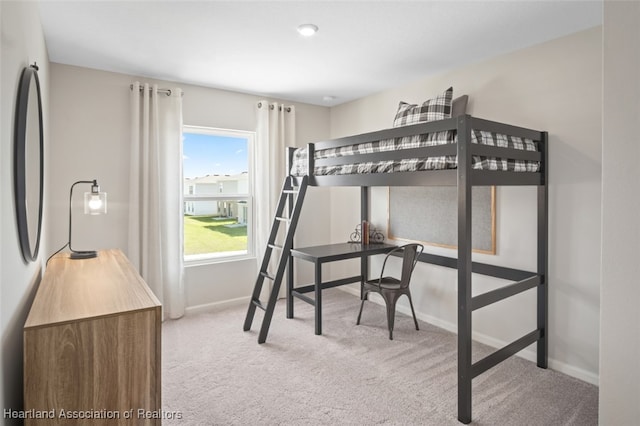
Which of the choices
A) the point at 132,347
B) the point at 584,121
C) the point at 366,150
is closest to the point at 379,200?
the point at 366,150

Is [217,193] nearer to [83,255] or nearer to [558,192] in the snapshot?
[83,255]

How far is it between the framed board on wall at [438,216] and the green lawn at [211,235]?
6.01ft

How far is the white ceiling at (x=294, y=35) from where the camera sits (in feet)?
7.57

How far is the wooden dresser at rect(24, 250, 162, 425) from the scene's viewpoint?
1294 mm

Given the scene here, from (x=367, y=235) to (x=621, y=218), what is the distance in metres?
2.65

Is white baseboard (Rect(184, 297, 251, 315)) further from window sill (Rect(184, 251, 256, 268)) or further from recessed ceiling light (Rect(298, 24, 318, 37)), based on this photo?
recessed ceiling light (Rect(298, 24, 318, 37))

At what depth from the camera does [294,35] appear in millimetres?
2707

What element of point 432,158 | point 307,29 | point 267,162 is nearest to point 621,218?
point 432,158

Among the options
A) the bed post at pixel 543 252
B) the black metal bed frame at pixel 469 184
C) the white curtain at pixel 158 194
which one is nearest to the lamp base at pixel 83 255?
the white curtain at pixel 158 194

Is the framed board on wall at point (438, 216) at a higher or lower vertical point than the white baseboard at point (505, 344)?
higher

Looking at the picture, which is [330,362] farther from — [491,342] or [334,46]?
[334,46]

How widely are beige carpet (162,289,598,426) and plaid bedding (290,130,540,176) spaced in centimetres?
149

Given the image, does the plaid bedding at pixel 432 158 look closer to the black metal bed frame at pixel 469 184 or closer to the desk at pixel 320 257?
the black metal bed frame at pixel 469 184

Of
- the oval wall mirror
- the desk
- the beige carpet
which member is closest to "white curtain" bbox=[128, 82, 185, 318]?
the beige carpet
